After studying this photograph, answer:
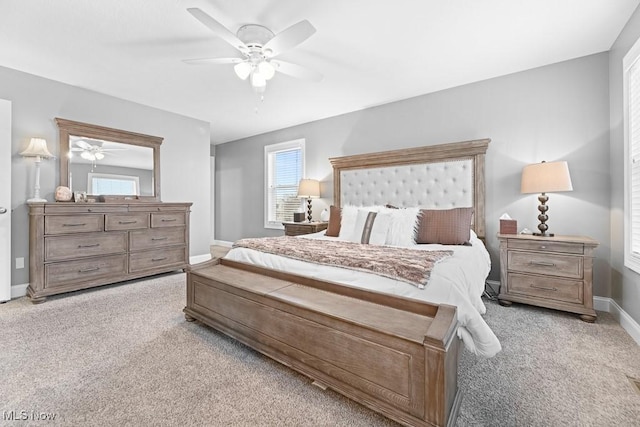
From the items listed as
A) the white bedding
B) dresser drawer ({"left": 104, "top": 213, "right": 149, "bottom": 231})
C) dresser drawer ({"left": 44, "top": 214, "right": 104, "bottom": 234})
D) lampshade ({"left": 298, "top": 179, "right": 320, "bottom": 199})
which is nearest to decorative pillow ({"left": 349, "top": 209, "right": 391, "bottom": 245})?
the white bedding

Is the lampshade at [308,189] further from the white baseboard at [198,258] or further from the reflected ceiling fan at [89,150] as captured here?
the reflected ceiling fan at [89,150]

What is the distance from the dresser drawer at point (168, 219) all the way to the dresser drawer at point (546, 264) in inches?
166

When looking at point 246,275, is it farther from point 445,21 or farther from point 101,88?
point 101,88

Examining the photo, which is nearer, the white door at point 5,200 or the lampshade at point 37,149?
the white door at point 5,200

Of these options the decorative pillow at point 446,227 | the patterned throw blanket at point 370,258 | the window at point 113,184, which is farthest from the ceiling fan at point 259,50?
the window at point 113,184

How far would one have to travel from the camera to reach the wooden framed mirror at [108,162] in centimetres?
355

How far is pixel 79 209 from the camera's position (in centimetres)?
322

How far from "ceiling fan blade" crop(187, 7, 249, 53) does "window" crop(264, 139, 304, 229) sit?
2.90 metres

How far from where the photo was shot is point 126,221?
11.9 feet

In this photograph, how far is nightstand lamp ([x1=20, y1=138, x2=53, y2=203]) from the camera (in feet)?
10.1

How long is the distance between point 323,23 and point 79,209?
3.31 m

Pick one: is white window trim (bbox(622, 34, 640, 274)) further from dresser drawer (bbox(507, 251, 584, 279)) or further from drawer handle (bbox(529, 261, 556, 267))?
drawer handle (bbox(529, 261, 556, 267))

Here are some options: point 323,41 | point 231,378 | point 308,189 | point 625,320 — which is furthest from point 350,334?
point 308,189

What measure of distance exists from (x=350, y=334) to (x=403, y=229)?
1696mm
